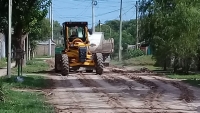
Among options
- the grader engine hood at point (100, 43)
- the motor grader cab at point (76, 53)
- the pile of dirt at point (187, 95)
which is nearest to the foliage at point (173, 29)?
the motor grader cab at point (76, 53)

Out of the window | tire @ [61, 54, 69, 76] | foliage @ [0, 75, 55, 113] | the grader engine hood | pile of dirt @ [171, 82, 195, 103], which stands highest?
Answer: the window

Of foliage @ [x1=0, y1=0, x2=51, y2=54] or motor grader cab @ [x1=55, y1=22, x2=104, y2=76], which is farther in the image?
foliage @ [x1=0, y1=0, x2=51, y2=54]

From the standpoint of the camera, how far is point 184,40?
111 ft

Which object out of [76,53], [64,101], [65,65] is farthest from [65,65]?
[64,101]

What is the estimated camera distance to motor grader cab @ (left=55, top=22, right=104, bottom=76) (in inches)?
1254

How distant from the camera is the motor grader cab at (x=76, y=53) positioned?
31.8 meters

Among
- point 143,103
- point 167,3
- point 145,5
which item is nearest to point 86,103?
point 143,103

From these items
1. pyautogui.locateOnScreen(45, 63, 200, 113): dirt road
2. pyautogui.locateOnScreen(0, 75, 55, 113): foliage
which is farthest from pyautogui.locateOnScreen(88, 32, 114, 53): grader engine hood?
pyautogui.locateOnScreen(0, 75, 55, 113): foliage

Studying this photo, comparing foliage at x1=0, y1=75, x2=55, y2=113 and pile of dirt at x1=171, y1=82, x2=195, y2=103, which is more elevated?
foliage at x1=0, y1=75, x2=55, y2=113

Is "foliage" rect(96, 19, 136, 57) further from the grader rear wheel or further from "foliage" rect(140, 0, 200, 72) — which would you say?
the grader rear wheel

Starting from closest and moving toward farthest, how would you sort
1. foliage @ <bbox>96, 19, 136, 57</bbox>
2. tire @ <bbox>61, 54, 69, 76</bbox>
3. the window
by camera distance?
tire @ <bbox>61, 54, 69, 76</bbox> → the window → foliage @ <bbox>96, 19, 136, 57</bbox>

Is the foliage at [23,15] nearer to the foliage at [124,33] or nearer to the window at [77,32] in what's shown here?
the window at [77,32]

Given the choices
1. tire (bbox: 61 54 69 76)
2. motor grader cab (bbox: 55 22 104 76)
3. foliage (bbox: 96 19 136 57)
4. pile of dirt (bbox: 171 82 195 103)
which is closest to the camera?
pile of dirt (bbox: 171 82 195 103)

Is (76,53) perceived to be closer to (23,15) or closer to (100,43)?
(23,15)
